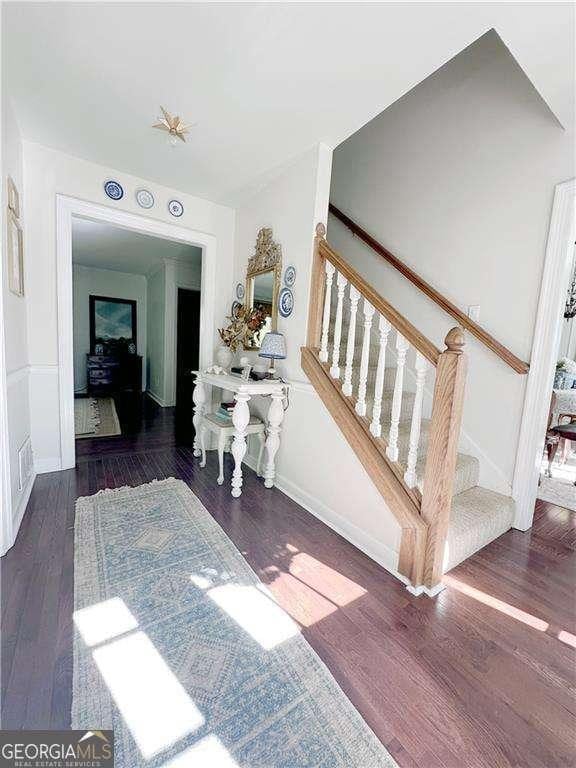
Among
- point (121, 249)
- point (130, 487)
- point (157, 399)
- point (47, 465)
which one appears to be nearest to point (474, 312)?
point (130, 487)

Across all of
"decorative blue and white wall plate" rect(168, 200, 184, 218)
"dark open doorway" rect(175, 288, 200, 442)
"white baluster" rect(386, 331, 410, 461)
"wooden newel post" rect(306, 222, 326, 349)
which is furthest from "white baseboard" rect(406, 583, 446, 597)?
"dark open doorway" rect(175, 288, 200, 442)

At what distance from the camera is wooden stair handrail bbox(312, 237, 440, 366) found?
160 centimetres

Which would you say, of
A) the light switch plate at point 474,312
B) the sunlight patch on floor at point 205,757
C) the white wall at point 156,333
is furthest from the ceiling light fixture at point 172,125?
the white wall at point 156,333

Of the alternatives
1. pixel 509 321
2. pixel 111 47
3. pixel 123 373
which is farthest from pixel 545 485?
pixel 123 373

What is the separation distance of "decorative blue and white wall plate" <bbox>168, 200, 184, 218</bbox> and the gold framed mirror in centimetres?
83

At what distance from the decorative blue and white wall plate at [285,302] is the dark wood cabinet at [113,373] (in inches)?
177

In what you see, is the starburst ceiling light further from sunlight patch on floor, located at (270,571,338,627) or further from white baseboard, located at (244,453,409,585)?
sunlight patch on floor, located at (270,571,338,627)

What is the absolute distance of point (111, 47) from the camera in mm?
1563

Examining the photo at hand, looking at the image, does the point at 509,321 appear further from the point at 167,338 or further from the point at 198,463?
the point at 167,338

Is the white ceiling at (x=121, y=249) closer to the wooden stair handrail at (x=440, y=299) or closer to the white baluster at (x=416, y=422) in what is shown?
the wooden stair handrail at (x=440, y=299)

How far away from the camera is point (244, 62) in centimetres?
162

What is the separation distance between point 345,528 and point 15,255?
2.71 m

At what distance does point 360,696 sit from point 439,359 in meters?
1.34

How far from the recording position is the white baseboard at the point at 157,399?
5434mm
